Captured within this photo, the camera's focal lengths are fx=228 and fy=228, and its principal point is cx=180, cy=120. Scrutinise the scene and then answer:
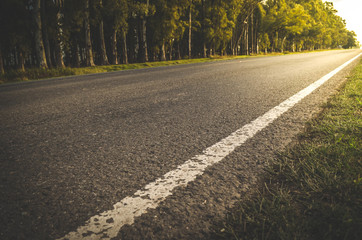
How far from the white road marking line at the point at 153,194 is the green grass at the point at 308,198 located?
14.9 inches

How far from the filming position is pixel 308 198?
1146mm

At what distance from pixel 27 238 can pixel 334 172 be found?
63.5 inches

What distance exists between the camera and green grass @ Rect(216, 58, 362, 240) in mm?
947

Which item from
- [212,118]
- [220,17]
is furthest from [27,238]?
[220,17]

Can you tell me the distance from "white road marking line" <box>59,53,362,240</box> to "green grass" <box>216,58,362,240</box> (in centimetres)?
38

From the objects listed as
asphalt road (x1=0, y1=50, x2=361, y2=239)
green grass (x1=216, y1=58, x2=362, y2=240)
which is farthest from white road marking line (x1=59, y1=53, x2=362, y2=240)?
green grass (x1=216, y1=58, x2=362, y2=240)

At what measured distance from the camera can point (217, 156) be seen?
5.53ft

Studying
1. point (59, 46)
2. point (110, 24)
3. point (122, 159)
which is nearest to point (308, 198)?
point (122, 159)

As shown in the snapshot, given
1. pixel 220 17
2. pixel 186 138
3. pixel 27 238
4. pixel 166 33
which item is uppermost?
pixel 220 17

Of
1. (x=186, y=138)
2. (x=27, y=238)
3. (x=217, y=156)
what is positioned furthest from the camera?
(x=186, y=138)

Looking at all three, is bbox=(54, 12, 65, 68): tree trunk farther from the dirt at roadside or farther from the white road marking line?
the dirt at roadside

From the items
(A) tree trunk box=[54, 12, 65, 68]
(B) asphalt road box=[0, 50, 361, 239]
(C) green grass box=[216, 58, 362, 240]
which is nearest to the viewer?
(C) green grass box=[216, 58, 362, 240]

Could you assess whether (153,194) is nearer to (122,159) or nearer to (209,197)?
(209,197)

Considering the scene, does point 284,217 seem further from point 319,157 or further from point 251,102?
point 251,102
